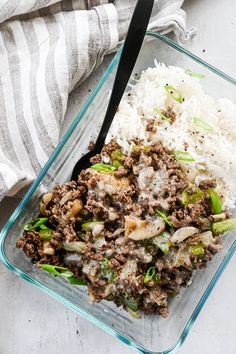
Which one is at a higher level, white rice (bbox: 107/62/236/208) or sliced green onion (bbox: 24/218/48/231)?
white rice (bbox: 107/62/236/208)

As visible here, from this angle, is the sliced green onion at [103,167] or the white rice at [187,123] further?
the white rice at [187,123]

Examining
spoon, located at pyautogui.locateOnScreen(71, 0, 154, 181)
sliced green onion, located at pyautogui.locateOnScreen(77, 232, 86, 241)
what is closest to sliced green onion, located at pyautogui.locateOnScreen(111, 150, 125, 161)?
spoon, located at pyautogui.locateOnScreen(71, 0, 154, 181)

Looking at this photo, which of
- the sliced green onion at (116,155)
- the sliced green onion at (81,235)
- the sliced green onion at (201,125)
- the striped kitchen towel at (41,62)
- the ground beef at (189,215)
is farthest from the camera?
the striped kitchen towel at (41,62)

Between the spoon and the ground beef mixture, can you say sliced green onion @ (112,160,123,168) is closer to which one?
the ground beef mixture

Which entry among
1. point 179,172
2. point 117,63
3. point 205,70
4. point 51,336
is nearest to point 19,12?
point 117,63

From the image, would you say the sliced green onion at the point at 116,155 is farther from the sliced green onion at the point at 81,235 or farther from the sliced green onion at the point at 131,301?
the sliced green onion at the point at 131,301

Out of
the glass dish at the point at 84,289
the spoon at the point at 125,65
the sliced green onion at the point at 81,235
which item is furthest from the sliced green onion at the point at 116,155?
the sliced green onion at the point at 81,235

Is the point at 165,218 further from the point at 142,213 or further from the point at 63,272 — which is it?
the point at 63,272
